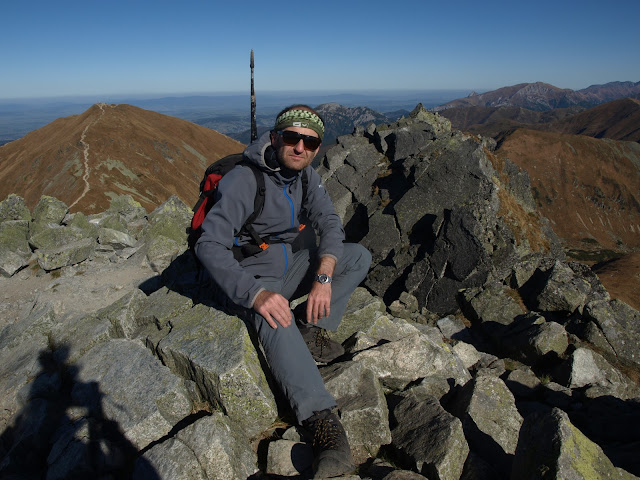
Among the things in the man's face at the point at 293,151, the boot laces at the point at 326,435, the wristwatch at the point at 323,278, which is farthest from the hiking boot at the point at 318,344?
the man's face at the point at 293,151

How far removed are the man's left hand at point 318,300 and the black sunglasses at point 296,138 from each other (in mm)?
2235

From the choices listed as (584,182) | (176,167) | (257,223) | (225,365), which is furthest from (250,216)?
(584,182)

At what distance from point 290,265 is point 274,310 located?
5.54 feet

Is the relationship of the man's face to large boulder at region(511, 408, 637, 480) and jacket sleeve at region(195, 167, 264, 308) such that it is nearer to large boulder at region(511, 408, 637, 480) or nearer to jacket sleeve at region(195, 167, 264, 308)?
jacket sleeve at region(195, 167, 264, 308)

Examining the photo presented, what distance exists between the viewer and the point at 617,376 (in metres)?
8.72

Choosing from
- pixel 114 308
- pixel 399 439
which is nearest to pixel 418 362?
pixel 399 439

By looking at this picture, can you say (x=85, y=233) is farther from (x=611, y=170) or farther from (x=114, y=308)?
(x=611, y=170)

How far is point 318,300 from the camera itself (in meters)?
5.61

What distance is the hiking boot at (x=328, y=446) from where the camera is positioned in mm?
4023

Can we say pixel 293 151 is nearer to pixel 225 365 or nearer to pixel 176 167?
pixel 225 365

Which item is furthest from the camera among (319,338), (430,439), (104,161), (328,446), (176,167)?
(176,167)

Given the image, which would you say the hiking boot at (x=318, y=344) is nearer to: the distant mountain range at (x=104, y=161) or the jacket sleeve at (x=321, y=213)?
the jacket sleeve at (x=321, y=213)

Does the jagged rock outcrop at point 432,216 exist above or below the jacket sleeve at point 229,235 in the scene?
below

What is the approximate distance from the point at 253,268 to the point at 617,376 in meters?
9.02
